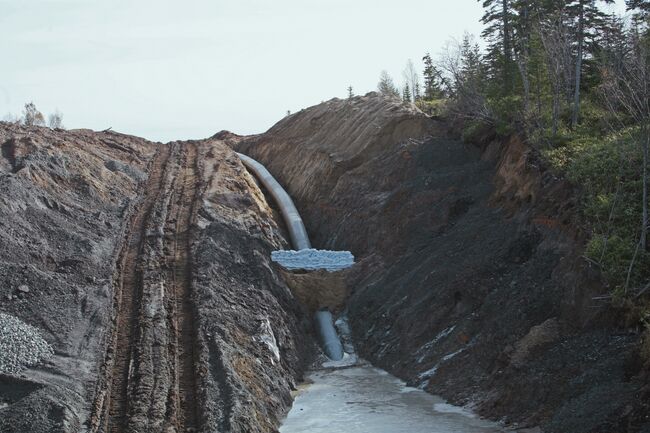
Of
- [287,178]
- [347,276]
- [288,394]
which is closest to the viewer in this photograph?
[288,394]

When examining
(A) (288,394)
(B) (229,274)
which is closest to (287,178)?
(B) (229,274)

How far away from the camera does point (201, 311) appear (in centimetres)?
2120

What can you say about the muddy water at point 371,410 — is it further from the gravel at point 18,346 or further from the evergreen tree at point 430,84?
the evergreen tree at point 430,84

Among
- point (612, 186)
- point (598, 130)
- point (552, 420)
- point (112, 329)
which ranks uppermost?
point (598, 130)

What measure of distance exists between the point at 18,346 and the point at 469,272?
12.7 meters

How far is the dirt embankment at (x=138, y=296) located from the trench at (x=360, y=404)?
0.70 metres

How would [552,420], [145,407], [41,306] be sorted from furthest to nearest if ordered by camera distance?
[41,306], [145,407], [552,420]

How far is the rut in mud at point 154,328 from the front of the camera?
643 inches

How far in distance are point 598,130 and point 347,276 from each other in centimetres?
1017

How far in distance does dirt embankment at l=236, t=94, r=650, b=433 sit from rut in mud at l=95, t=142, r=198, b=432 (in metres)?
6.27

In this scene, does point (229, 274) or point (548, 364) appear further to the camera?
Result: point (229, 274)

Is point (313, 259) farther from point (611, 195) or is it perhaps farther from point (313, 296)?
point (611, 195)

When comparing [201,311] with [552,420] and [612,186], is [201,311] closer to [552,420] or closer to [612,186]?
[552,420]

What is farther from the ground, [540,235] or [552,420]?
[540,235]
